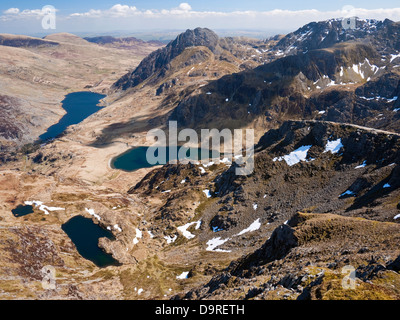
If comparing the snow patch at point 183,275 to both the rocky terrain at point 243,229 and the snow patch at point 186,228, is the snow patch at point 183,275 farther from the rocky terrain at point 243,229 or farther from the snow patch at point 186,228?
the snow patch at point 186,228

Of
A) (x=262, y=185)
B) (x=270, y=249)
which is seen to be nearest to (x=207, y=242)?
(x=262, y=185)

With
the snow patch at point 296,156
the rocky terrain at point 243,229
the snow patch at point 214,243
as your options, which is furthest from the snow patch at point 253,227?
the snow patch at point 296,156

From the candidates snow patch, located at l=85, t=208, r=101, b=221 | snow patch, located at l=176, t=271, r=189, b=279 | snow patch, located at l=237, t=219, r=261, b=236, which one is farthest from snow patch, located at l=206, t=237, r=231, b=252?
snow patch, located at l=85, t=208, r=101, b=221

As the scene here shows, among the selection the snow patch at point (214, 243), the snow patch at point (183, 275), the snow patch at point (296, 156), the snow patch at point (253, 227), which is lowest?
the snow patch at point (183, 275)

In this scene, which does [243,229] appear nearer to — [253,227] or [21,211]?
[253,227]
